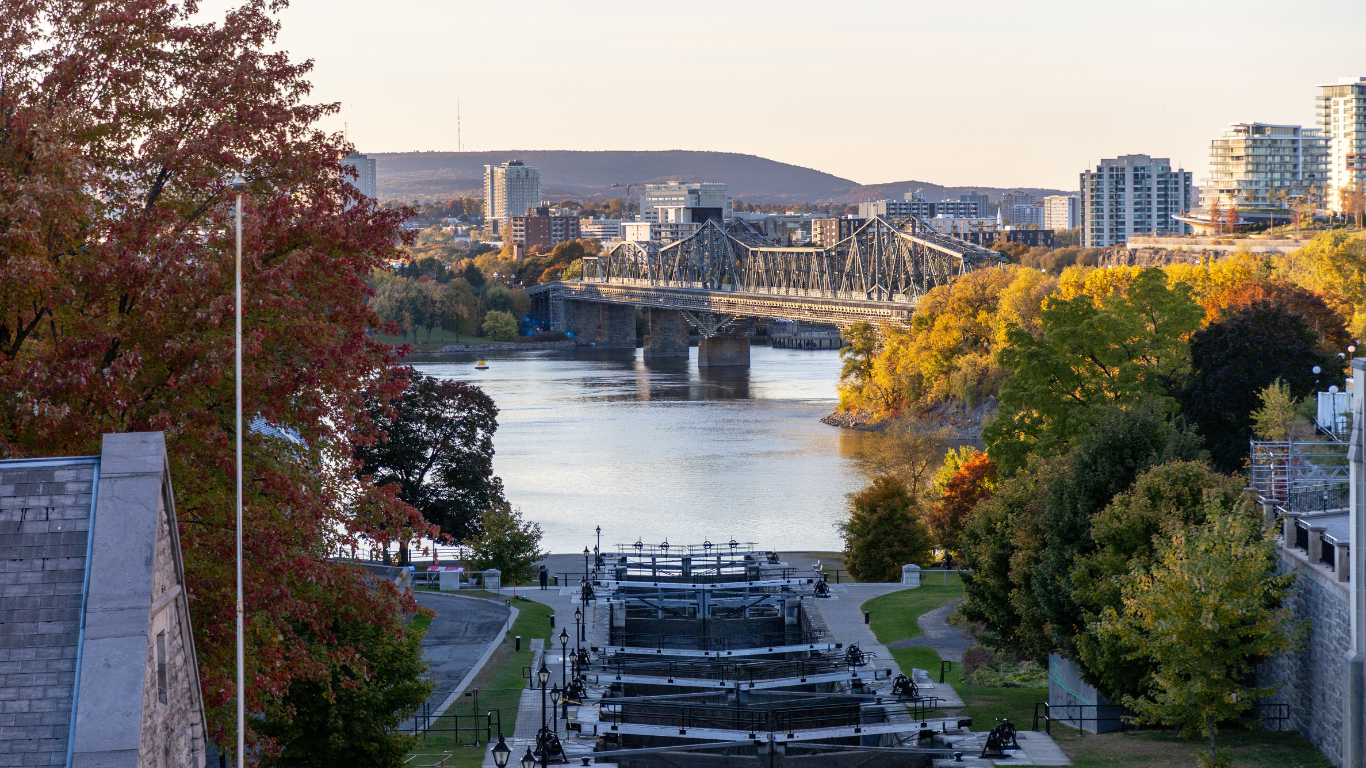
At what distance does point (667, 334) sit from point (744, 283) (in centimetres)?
1713

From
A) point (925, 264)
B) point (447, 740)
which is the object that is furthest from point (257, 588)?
point (925, 264)

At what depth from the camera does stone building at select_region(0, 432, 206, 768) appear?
8.10 m

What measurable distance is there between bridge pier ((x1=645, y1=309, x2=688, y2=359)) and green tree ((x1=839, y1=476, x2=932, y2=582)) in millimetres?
103078

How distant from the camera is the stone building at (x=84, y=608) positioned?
810 cm

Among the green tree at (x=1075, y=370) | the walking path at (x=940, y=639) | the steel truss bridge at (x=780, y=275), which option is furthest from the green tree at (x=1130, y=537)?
the steel truss bridge at (x=780, y=275)

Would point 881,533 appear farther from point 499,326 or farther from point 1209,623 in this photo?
point 499,326

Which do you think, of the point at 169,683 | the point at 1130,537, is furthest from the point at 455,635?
the point at 169,683

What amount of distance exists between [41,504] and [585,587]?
23.2 meters

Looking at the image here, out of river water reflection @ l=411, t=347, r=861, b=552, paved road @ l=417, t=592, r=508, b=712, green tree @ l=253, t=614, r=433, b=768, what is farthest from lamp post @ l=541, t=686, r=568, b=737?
river water reflection @ l=411, t=347, r=861, b=552

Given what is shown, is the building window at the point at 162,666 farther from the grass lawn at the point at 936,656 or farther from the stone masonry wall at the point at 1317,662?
the grass lawn at the point at 936,656

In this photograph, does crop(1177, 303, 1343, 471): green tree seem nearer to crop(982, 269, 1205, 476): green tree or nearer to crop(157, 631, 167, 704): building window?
crop(982, 269, 1205, 476): green tree

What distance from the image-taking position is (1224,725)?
1898cm

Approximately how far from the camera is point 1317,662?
677 inches

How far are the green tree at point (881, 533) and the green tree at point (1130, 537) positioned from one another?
50.2 ft
